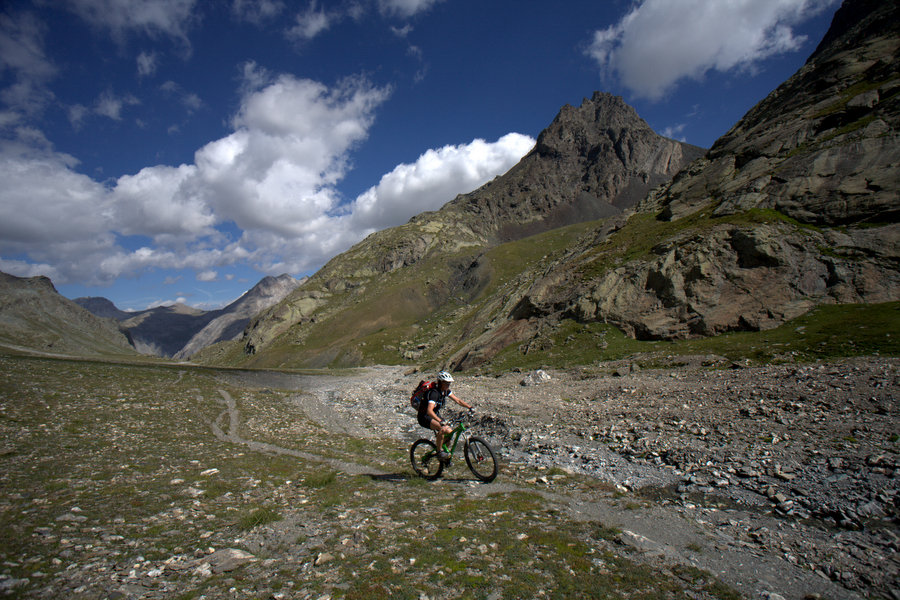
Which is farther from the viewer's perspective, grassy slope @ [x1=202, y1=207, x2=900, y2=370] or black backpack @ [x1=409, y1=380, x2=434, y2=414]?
grassy slope @ [x1=202, y1=207, x2=900, y2=370]

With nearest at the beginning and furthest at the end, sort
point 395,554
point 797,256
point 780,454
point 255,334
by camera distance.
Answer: point 395,554 → point 780,454 → point 797,256 → point 255,334

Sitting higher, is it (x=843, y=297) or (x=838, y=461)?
(x=843, y=297)

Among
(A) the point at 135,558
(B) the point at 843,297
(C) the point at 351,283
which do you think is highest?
(C) the point at 351,283

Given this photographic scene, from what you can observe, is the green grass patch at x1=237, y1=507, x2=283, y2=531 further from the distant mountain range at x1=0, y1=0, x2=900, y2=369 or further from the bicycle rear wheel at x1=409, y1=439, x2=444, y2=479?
the distant mountain range at x1=0, y1=0, x2=900, y2=369

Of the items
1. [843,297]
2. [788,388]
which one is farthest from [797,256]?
[788,388]

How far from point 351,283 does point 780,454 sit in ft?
621

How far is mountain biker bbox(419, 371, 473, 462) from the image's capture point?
12.1m

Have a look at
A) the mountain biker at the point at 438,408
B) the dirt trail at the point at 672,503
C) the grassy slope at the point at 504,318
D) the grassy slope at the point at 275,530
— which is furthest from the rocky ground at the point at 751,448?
the grassy slope at the point at 504,318

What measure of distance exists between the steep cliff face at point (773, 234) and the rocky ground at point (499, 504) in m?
14.9

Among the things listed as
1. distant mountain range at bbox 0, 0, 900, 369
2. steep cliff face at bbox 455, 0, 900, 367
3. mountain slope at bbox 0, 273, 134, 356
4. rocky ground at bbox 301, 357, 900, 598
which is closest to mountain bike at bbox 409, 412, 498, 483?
rocky ground at bbox 301, 357, 900, 598

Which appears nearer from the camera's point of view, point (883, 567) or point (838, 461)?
point (883, 567)

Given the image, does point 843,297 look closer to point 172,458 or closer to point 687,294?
point 687,294

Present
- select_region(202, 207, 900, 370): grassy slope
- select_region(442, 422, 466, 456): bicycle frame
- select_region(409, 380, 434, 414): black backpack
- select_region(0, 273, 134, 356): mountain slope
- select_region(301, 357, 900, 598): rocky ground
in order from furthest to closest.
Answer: select_region(0, 273, 134, 356): mountain slope, select_region(202, 207, 900, 370): grassy slope, select_region(409, 380, 434, 414): black backpack, select_region(442, 422, 466, 456): bicycle frame, select_region(301, 357, 900, 598): rocky ground

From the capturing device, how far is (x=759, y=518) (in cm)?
896
